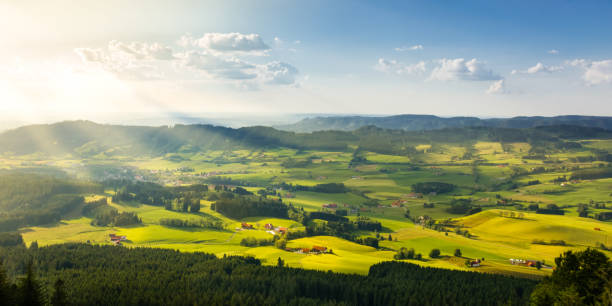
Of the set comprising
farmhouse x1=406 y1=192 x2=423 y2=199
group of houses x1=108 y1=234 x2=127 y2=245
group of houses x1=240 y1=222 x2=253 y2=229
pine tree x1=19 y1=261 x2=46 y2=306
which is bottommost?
group of houses x1=240 y1=222 x2=253 y2=229

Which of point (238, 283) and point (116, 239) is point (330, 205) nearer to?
point (116, 239)

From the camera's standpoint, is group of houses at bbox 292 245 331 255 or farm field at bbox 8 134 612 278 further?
group of houses at bbox 292 245 331 255

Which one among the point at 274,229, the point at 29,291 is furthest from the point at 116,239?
the point at 29,291

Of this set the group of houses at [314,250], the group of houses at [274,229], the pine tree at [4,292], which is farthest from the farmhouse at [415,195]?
the pine tree at [4,292]

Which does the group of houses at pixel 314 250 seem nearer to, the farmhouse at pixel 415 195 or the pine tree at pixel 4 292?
the pine tree at pixel 4 292

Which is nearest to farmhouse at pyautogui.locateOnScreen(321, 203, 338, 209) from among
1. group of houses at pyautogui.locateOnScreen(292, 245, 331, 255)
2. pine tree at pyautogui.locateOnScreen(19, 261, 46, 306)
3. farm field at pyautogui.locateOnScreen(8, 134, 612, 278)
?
farm field at pyautogui.locateOnScreen(8, 134, 612, 278)

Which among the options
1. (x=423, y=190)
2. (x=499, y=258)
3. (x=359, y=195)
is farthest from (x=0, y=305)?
(x=423, y=190)

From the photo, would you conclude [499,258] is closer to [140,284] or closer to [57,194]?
[140,284]

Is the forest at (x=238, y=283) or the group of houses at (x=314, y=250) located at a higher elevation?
the forest at (x=238, y=283)

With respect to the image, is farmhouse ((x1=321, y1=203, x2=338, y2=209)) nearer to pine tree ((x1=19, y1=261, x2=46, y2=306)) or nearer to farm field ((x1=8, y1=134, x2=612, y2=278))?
farm field ((x1=8, y1=134, x2=612, y2=278))

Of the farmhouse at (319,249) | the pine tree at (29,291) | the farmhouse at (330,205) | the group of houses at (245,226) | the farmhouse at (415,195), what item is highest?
the pine tree at (29,291)

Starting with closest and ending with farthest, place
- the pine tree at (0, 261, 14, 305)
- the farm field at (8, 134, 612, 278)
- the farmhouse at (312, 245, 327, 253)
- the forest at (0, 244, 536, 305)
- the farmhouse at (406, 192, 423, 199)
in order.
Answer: the pine tree at (0, 261, 14, 305), the forest at (0, 244, 536, 305), the farm field at (8, 134, 612, 278), the farmhouse at (312, 245, 327, 253), the farmhouse at (406, 192, 423, 199)
